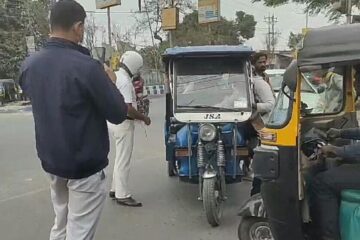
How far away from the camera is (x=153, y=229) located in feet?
19.9

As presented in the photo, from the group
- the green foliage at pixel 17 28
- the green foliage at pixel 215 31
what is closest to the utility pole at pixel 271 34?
the green foliage at pixel 215 31

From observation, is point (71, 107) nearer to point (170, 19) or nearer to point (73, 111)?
point (73, 111)

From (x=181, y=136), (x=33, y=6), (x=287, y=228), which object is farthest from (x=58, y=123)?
(x=33, y=6)

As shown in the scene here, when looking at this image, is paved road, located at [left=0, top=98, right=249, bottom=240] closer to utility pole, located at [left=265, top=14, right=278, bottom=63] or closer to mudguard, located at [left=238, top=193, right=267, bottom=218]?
mudguard, located at [left=238, top=193, right=267, bottom=218]

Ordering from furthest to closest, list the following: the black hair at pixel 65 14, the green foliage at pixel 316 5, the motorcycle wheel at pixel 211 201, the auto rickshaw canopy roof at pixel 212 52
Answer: the green foliage at pixel 316 5 → the auto rickshaw canopy roof at pixel 212 52 → the motorcycle wheel at pixel 211 201 → the black hair at pixel 65 14

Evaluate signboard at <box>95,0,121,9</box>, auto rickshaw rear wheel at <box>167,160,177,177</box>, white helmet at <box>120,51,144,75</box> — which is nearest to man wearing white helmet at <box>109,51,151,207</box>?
white helmet at <box>120,51,144,75</box>

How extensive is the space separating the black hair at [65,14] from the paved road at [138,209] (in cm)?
280

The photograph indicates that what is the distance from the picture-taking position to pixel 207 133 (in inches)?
247

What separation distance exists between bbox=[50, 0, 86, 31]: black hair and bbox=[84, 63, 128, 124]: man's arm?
34 centimetres

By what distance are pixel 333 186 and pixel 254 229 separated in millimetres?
1124

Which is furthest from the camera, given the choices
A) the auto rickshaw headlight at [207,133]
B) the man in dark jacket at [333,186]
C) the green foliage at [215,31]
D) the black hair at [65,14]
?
the green foliage at [215,31]

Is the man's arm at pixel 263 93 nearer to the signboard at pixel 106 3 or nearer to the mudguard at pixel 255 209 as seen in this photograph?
the mudguard at pixel 255 209

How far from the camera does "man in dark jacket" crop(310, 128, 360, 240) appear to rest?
405 cm

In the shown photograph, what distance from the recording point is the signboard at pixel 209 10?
68.7 ft
